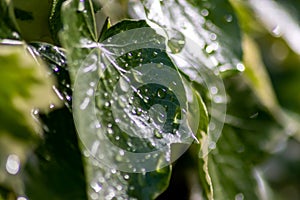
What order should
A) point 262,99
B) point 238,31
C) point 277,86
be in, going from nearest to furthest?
point 238,31 < point 262,99 < point 277,86

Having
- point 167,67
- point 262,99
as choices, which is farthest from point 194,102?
point 262,99

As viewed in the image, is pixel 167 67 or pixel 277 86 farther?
pixel 277 86

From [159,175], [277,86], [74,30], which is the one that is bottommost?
[277,86]

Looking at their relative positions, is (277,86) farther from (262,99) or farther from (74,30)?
(74,30)

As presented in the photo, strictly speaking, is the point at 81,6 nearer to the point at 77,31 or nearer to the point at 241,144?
the point at 77,31

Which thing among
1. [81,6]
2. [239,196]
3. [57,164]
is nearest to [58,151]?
[57,164]

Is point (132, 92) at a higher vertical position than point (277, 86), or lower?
higher

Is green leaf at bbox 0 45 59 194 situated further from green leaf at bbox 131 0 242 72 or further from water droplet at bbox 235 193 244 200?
water droplet at bbox 235 193 244 200

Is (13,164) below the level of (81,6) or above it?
below
